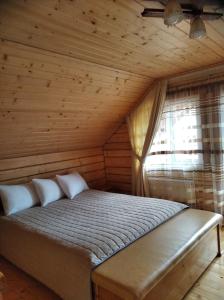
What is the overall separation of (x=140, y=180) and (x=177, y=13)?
267 cm

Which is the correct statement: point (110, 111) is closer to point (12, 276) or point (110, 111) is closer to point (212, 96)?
point (212, 96)

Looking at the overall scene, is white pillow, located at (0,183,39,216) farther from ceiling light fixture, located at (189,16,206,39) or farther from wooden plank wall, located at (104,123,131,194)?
ceiling light fixture, located at (189,16,206,39)

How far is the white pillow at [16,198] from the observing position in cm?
268

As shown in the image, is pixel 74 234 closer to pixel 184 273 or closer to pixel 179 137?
pixel 184 273

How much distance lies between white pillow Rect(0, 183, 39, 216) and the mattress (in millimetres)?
103

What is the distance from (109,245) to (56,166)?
1.95 meters

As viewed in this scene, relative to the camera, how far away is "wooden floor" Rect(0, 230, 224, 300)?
186cm

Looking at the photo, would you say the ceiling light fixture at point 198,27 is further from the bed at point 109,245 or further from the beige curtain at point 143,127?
the beige curtain at point 143,127

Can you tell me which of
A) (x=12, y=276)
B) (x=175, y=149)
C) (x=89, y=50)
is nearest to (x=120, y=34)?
(x=89, y=50)

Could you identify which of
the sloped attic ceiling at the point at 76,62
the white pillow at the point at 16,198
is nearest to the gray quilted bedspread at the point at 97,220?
the white pillow at the point at 16,198

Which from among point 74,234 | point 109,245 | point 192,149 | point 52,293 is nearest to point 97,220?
point 74,234

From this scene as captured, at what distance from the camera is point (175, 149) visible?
3.27 meters

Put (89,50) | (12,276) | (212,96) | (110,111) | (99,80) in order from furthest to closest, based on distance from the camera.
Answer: (110,111)
(212,96)
(99,80)
(12,276)
(89,50)

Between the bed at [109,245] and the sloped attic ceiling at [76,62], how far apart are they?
104cm
